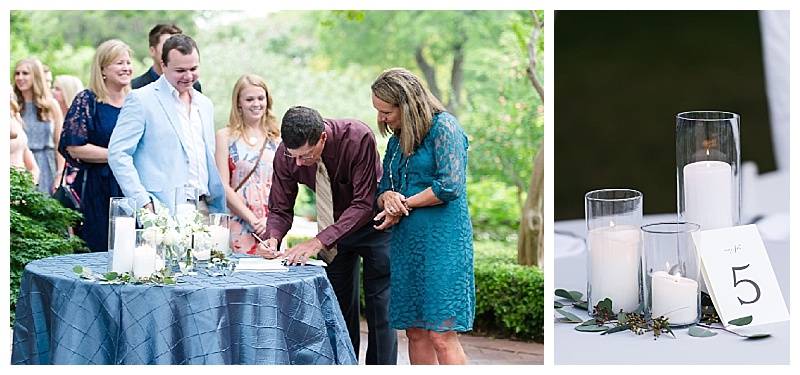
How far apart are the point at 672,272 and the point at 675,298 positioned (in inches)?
3.0

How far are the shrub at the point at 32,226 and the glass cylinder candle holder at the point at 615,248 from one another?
2978 millimetres

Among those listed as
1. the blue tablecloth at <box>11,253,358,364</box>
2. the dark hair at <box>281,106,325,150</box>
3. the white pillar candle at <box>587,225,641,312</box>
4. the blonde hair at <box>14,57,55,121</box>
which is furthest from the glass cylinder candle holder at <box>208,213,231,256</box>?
the blonde hair at <box>14,57,55,121</box>

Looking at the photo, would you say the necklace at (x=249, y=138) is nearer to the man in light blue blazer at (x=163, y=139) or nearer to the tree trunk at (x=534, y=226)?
the man in light blue blazer at (x=163, y=139)

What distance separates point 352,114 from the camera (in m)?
11.3

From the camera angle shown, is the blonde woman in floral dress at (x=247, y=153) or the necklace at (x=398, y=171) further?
the blonde woman in floral dress at (x=247, y=153)

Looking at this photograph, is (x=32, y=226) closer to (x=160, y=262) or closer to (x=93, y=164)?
(x=93, y=164)

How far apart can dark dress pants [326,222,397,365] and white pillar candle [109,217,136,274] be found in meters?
0.93

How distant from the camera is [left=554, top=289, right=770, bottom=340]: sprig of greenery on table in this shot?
2.29 m

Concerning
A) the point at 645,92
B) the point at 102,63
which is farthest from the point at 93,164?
the point at 645,92

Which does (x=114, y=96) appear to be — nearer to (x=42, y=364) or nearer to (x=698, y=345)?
(x=42, y=364)

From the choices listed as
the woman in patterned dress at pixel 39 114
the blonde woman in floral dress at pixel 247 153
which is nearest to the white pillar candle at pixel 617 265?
the blonde woman in floral dress at pixel 247 153

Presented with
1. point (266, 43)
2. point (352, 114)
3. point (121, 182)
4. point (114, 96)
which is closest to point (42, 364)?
point (121, 182)

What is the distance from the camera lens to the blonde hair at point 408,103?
10.4ft

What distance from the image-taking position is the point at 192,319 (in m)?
2.81
